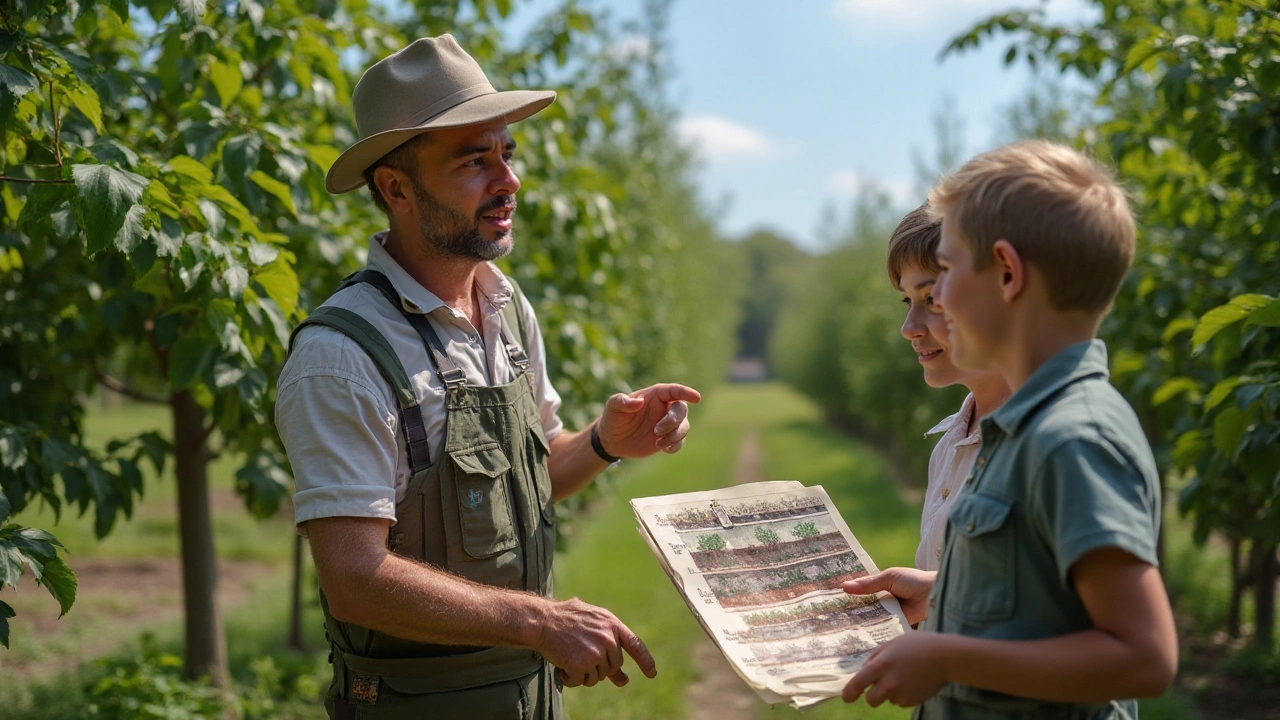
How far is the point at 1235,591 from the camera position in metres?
6.26

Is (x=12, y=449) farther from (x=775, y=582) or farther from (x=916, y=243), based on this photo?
(x=916, y=243)

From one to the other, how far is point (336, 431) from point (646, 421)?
89 centimetres

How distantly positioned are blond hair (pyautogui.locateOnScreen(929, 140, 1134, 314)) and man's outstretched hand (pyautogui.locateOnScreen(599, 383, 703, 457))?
1.19m

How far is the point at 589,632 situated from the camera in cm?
211

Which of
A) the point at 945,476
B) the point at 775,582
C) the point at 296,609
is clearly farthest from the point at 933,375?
the point at 296,609

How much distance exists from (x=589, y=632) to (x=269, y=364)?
223 centimetres

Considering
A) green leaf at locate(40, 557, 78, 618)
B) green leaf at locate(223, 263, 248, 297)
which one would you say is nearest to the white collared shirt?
green leaf at locate(223, 263, 248, 297)

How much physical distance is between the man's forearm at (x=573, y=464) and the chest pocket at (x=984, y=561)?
1.29 m

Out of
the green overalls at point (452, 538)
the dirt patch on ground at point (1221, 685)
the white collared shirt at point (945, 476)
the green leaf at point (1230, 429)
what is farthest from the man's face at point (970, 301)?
the dirt patch on ground at point (1221, 685)

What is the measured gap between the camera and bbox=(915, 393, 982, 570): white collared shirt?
85.9 inches

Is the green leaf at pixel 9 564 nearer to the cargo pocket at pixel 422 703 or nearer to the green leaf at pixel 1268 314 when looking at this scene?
the cargo pocket at pixel 422 703

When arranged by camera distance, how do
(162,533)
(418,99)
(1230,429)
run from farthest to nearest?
(162,533) < (1230,429) < (418,99)

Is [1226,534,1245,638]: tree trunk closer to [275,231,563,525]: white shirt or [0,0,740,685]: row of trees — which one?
[0,0,740,685]: row of trees

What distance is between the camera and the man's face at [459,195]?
99.9 inches
